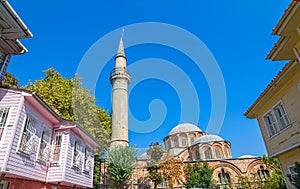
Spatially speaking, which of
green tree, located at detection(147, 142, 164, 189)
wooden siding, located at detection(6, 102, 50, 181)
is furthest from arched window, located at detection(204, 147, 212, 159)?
wooden siding, located at detection(6, 102, 50, 181)

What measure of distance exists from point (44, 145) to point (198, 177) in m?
19.5

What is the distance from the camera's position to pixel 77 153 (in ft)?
36.9

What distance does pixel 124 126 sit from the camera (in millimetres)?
29500

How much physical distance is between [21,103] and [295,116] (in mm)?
11093

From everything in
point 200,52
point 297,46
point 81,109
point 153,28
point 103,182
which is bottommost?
point 103,182

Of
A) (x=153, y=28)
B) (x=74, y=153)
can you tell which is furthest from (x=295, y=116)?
(x=153, y=28)

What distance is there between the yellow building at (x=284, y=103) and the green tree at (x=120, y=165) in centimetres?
1467

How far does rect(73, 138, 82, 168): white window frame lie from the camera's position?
427 inches

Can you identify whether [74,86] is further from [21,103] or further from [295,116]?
[295,116]

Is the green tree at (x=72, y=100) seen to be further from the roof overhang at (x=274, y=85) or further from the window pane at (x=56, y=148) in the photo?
the roof overhang at (x=274, y=85)

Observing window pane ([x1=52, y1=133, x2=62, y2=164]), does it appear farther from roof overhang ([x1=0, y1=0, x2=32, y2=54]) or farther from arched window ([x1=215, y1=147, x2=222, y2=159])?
arched window ([x1=215, y1=147, x2=222, y2=159])

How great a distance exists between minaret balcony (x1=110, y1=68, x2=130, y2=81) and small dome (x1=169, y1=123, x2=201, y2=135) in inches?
781

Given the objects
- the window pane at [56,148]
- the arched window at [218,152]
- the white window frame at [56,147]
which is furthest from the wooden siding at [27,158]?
the arched window at [218,152]

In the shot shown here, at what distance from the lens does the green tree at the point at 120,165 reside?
21547 millimetres
